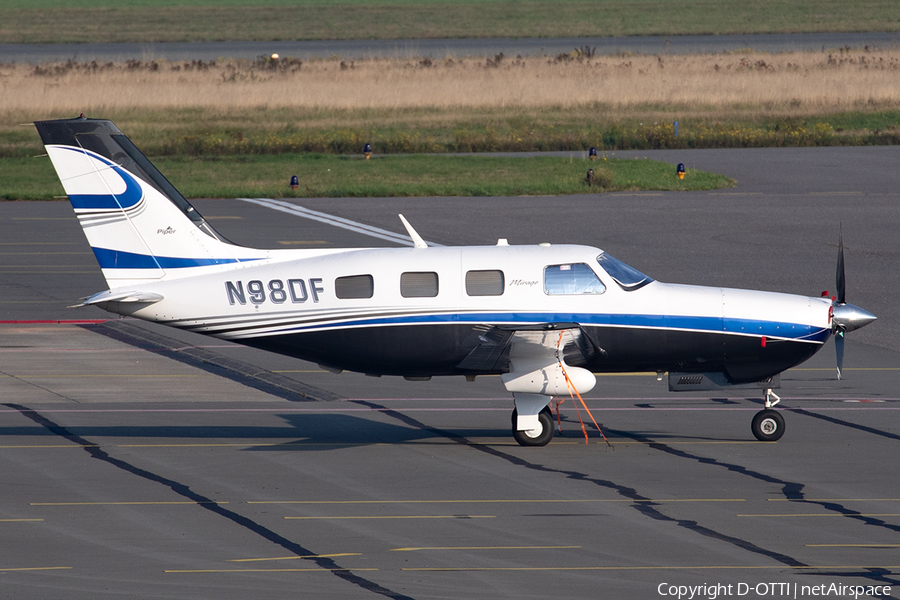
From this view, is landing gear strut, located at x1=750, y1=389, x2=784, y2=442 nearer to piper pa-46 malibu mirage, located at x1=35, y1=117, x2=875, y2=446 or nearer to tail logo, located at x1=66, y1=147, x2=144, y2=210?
piper pa-46 malibu mirage, located at x1=35, y1=117, x2=875, y2=446

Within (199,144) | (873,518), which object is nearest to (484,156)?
(199,144)

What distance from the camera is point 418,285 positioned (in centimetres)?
1645

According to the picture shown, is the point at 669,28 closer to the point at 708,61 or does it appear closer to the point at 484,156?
the point at 708,61

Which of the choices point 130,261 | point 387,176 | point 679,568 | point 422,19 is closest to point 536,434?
point 679,568

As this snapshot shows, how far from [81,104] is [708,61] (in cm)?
4263

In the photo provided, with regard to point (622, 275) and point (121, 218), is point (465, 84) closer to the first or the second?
point (121, 218)

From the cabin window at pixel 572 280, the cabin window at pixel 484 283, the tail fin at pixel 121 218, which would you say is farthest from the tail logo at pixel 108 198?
the cabin window at pixel 572 280

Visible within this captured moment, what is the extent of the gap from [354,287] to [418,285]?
37.4 inches

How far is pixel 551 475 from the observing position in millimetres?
15430

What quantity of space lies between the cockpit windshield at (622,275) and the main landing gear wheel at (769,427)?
2.76 meters

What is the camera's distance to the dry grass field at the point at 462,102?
58.3 meters

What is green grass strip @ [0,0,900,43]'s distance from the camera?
10519cm

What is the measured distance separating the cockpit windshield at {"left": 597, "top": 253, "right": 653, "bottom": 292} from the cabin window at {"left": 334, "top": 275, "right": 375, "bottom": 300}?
3.41 metres

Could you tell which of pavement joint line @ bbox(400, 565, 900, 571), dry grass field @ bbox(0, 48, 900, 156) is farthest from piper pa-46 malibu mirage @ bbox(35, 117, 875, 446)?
dry grass field @ bbox(0, 48, 900, 156)
